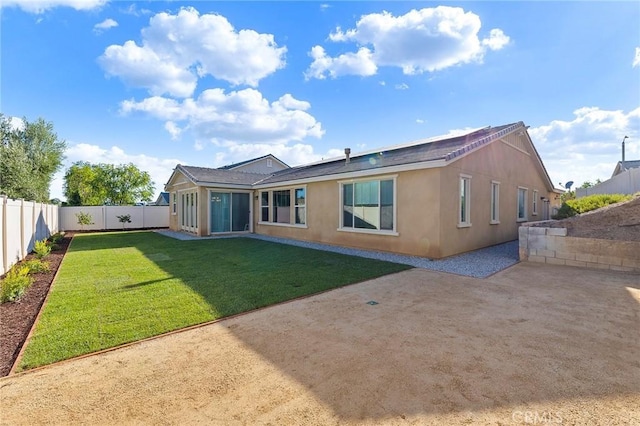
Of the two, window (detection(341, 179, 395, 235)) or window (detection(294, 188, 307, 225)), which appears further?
window (detection(294, 188, 307, 225))

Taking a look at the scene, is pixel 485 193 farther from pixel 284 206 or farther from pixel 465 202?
pixel 284 206

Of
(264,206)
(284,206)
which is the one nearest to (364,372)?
(284,206)

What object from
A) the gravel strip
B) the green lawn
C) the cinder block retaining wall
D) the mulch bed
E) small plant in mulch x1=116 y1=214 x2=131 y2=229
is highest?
small plant in mulch x1=116 y1=214 x2=131 y2=229

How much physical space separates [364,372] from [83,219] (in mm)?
25322

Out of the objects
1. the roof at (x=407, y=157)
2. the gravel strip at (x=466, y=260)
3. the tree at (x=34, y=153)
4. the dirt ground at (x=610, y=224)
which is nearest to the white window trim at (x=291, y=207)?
the roof at (x=407, y=157)

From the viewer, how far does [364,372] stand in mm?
2973

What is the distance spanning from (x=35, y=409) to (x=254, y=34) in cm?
1206

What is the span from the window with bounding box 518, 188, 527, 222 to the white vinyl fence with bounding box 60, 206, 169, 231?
2418cm

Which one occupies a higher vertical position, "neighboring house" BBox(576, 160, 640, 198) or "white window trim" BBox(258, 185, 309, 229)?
"neighboring house" BBox(576, 160, 640, 198)

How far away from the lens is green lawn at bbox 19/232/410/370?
387 centimetres

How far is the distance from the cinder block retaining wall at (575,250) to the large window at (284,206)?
861cm

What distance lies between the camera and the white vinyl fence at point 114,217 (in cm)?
2116

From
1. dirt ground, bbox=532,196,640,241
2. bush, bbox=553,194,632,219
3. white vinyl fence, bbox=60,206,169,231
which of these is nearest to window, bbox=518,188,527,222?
bush, bbox=553,194,632,219

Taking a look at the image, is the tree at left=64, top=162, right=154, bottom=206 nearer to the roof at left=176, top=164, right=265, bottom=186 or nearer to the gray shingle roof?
the roof at left=176, top=164, right=265, bottom=186
